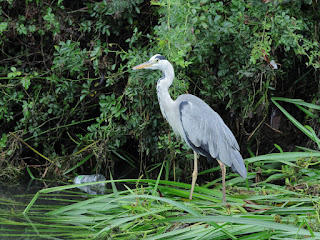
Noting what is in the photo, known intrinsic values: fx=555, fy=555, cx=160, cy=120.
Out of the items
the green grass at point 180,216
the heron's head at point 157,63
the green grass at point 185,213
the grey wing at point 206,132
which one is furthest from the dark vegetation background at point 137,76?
the green grass at point 180,216

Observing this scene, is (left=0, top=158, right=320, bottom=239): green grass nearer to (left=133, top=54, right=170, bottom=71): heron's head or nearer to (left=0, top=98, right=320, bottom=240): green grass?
(left=0, top=98, right=320, bottom=240): green grass

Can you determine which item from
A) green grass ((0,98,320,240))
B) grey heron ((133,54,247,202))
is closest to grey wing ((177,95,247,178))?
grey heron ((133,54,247,202))

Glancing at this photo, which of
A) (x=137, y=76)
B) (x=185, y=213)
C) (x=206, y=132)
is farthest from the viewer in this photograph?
(x=137, y=76)

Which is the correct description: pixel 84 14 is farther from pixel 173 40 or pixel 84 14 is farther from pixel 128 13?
pixel 173 40

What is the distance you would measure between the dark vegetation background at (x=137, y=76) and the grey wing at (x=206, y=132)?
0.41m

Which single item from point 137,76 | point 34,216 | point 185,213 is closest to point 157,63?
point 137,76

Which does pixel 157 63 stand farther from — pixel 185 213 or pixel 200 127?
pixel 185 213

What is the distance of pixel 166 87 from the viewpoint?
4.57 meters

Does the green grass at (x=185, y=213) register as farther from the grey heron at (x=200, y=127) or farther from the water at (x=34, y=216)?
the grey heron at (x=200, y=127)

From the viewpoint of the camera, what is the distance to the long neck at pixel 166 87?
452 cm

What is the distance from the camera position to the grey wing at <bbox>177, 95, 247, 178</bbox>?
440cm

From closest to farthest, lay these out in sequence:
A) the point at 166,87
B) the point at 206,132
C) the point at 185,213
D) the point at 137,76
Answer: the point at 185,213 < the point at 206,132 < the point at 166,87 < the point at 137,76

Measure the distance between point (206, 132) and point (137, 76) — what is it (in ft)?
3.08

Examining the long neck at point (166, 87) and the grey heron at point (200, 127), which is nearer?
the grey heron at point (200, 127)
